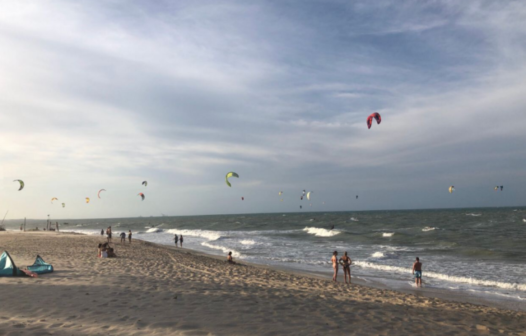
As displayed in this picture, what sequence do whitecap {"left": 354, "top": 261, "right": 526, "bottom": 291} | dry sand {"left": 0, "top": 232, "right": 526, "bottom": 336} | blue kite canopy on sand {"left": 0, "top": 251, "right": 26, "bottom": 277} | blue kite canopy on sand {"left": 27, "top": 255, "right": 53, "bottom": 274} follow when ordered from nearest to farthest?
dry sand {"left": 0, "top": 232, "right": 526, "bottom": 336} < blue kite canopy on sand {"left": 0, "top": 251, "right": 26, "bottom": 277} < blue kite canopy on sand {"left": 27, "top": 255, "right": 53, "bottom": 274} < whitecap {"left": 354, "top": 261, "right": 526, "bottom": 291}

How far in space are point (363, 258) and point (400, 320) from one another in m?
13.6

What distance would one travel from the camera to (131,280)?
937 cm

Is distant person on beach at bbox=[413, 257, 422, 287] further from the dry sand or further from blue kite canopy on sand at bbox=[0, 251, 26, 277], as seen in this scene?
blue kite canopy on sand at bbox=[0, 251, 26, 277]

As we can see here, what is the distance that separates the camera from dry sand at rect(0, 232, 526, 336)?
18.8 feet

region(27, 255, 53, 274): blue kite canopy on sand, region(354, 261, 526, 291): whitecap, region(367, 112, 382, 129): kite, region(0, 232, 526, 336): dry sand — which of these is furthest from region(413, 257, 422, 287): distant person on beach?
region(27, 255, 53, 274): blue kite canopy on sand

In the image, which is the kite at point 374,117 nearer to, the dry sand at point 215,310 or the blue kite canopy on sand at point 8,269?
the dry sand at point 215,310

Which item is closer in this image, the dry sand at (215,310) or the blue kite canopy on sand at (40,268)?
the dry sand at (215,310)

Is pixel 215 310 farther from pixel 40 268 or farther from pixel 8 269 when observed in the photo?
pixel 40 268

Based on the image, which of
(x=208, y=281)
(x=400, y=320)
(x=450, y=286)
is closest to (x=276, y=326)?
(x=400, y=320)

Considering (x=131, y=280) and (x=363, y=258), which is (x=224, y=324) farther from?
(x=363, y=258)

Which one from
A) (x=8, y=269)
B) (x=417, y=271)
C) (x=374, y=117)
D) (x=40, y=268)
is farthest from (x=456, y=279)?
(x=8, y=269)

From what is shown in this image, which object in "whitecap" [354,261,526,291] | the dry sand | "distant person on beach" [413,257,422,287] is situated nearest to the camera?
the dry sand

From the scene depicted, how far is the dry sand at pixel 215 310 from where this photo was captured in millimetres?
5738

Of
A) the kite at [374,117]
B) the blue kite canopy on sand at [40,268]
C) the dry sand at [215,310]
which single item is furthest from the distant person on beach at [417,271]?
the blue kite canopy on sand at [40,268]
